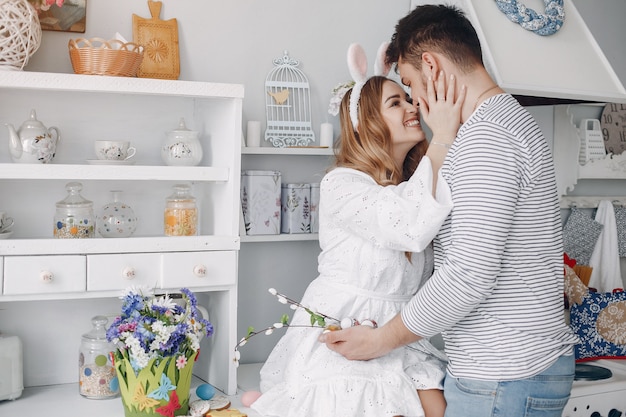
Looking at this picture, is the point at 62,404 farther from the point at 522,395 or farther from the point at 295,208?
the point at 522,395

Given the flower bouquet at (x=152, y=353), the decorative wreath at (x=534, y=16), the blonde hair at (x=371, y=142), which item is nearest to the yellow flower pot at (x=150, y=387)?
the flower bouquet at (x=152, y=353)

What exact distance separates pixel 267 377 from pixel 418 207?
2.41ft

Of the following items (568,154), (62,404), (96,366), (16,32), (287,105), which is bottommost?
(62,404)

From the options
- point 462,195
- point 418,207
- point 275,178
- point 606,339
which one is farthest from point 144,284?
point 606,339

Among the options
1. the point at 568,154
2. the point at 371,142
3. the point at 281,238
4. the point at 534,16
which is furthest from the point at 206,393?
the point at 568,154

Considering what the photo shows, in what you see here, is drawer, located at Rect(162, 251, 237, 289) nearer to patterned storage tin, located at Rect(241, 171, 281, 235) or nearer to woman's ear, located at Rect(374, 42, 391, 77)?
patterned storage tin, located at Rect(241, 171, 281, 235)

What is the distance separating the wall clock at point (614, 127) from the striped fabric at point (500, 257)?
71.4 inches

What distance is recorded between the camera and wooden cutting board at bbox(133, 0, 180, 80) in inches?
94.8

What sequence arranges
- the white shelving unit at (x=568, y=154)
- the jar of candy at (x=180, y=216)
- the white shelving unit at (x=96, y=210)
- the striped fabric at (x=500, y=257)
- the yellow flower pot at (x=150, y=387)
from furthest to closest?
the white shelving unit at (x=568, y=154)
the jar of candy at (x=180, y=216)
the white shelving unit at (x=96, y=210)
the yellow flower pot at (x=150, y=387)
the striped fabric at (x=500, y=257)

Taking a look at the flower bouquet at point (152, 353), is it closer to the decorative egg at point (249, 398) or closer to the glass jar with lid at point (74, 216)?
the decorative egg at point (249, 398)

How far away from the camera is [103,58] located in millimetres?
2121

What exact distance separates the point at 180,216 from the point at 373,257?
0.65 m

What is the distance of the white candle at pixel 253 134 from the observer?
2.56 meters

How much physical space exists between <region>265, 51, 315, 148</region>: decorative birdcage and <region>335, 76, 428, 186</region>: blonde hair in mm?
436
